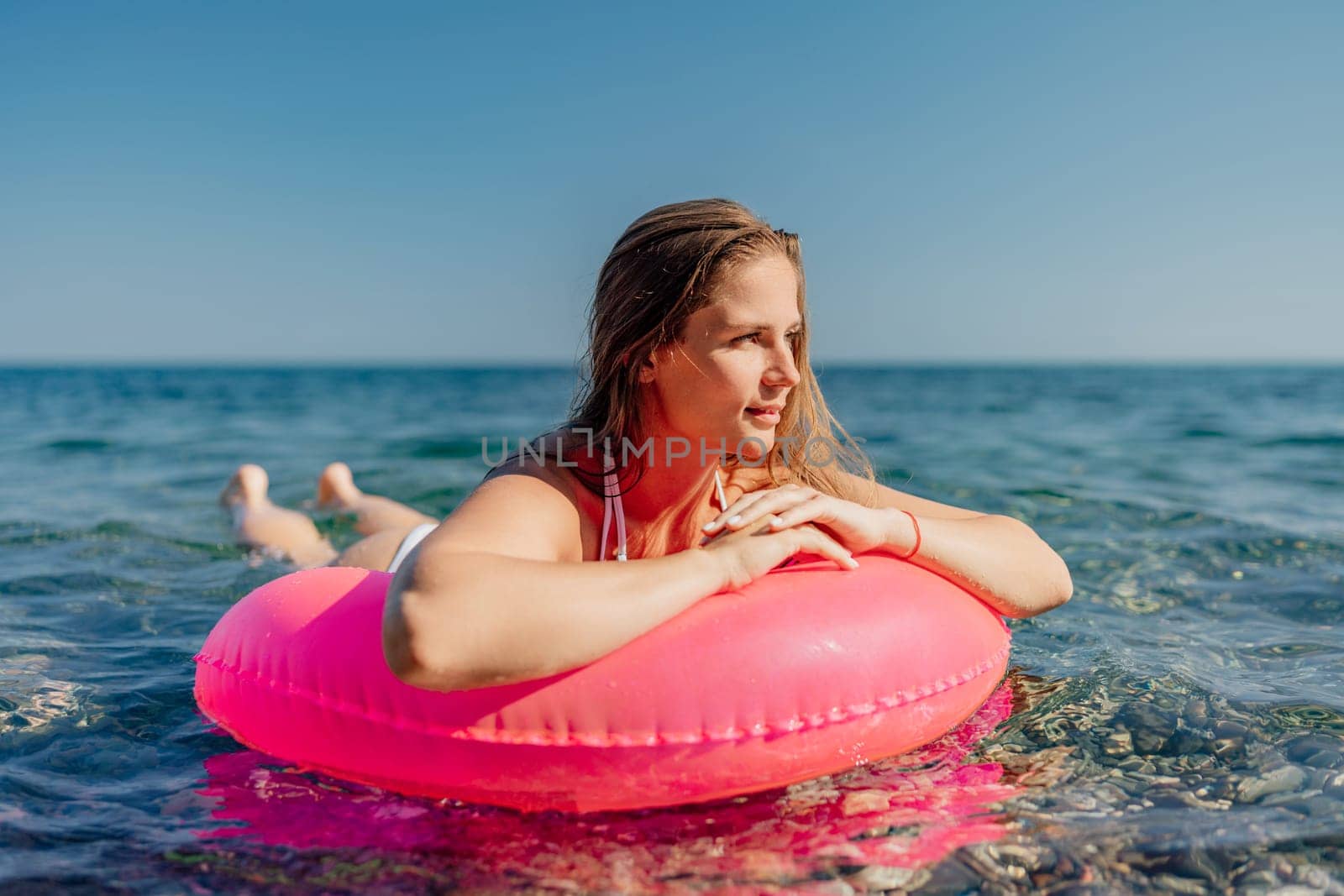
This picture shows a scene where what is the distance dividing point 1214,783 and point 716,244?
6.97ft

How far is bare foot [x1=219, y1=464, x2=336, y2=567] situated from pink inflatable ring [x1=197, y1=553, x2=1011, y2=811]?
10.4ft

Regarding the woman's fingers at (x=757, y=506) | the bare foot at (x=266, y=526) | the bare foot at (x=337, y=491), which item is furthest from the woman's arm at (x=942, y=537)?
the bare foot at (x=337, y=491)

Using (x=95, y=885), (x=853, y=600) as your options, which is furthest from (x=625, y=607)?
(x=95, y=885)

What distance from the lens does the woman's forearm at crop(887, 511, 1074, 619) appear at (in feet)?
9.82

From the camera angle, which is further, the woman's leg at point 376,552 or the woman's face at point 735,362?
the woman's leg at point 376,552

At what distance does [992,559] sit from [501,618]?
164cm

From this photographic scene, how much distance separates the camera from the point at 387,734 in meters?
2.51

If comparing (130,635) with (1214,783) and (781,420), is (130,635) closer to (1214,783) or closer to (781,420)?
(781,420)

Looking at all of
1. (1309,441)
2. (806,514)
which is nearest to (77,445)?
(806,514)

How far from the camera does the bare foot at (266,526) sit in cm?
609

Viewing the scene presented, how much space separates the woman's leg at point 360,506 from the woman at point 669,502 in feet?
10.9

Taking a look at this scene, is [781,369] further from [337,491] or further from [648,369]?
[337,491]

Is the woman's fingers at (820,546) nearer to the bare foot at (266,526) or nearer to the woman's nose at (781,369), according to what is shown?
the woman's nose at (781,369)

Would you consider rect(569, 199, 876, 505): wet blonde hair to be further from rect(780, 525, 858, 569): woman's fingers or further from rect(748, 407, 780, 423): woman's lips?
rect(780, 525, 858, 569): woman's fingers
